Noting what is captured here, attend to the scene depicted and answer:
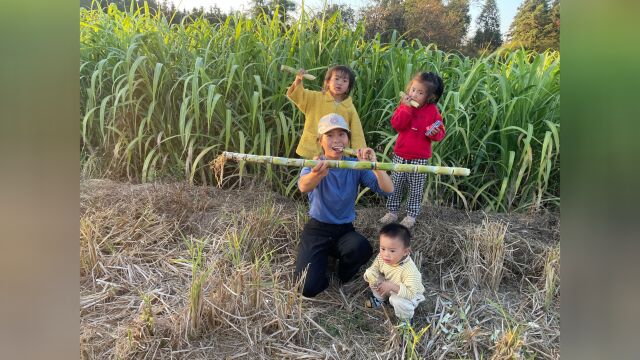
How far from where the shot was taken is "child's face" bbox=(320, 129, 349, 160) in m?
1.76

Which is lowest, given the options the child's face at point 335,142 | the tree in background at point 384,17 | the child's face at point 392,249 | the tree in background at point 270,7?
the child's face at point 392,249

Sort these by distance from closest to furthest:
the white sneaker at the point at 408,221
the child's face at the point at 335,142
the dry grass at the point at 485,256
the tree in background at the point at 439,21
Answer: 1. the child's face at the point at 335,142
2. the dry grass at the point at 485,256
3. the white sneaker at the point at 408,221
4. the tree in background at the point at 439,21

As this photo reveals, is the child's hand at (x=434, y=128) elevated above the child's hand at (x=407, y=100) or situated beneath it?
situated beneath

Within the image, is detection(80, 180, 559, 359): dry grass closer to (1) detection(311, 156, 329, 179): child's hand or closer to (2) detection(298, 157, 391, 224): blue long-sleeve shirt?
(2) detection(298, 157, 391, 224): blue long-sleeve shirt

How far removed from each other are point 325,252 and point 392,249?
0.33 metres

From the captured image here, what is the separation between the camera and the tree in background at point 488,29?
2.17m

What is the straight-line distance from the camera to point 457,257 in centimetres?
204

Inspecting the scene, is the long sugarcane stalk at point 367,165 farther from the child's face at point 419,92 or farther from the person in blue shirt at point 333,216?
the child's face at point 419,92

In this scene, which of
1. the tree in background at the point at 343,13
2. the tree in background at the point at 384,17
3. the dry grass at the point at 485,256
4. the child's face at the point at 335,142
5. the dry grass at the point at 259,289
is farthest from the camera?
the tree in background at the point at 343,13

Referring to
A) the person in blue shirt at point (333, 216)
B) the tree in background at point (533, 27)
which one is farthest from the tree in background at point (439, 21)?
the person in blue shirt at point (333, 216)

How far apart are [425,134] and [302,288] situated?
0.90 m

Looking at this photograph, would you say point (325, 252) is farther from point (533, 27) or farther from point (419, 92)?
point (533, 27)

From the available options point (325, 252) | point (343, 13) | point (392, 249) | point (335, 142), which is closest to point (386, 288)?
point (392, 249)

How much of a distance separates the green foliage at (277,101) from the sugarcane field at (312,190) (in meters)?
0.01
